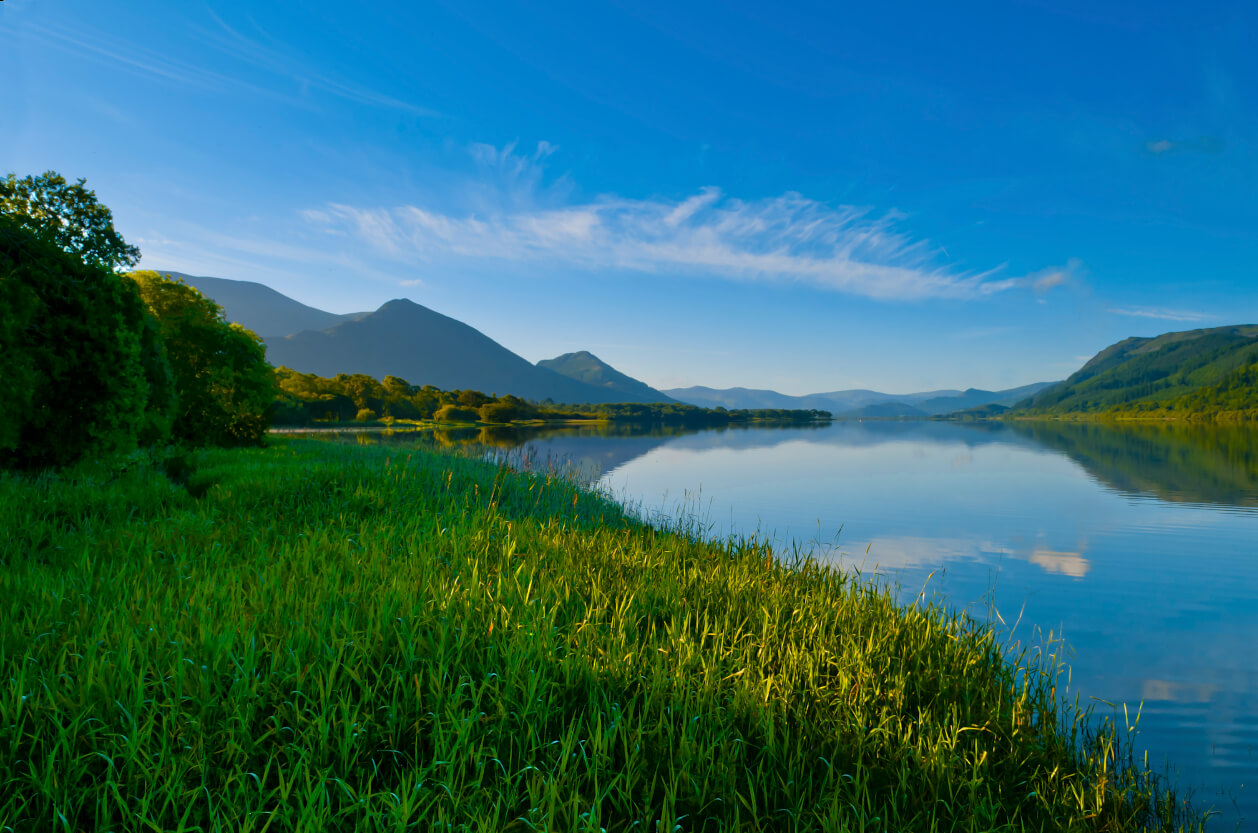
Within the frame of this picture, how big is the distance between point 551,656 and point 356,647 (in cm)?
142

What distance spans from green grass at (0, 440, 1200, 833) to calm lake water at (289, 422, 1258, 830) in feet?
5.22

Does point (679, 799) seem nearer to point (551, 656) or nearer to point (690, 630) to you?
point (551, 656)

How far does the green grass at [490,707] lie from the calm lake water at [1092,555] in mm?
1592

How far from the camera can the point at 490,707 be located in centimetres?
377

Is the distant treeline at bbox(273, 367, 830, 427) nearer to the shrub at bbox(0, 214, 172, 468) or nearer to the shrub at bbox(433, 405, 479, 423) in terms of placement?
the shrub at bbox(433, 405, 479, 423)

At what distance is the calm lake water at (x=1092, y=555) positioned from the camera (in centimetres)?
717

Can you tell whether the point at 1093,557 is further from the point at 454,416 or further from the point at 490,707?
the point at 454,416

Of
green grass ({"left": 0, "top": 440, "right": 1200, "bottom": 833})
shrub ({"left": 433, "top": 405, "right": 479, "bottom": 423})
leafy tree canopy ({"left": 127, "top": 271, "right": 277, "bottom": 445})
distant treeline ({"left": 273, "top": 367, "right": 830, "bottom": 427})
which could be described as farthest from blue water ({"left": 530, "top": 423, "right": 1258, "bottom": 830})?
shrub ({"left": 433, "top": 405, "right": 479, "bottom": 423})

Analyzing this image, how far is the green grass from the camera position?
296 centimetres

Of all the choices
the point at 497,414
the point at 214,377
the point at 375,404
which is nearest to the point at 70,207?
the point at 214,377

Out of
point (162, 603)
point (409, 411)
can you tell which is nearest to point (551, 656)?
point (162, 603)

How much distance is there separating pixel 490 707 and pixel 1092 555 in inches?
703

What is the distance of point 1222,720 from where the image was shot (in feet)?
23.0

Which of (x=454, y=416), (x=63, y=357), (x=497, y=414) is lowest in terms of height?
(x=454, y=416)
